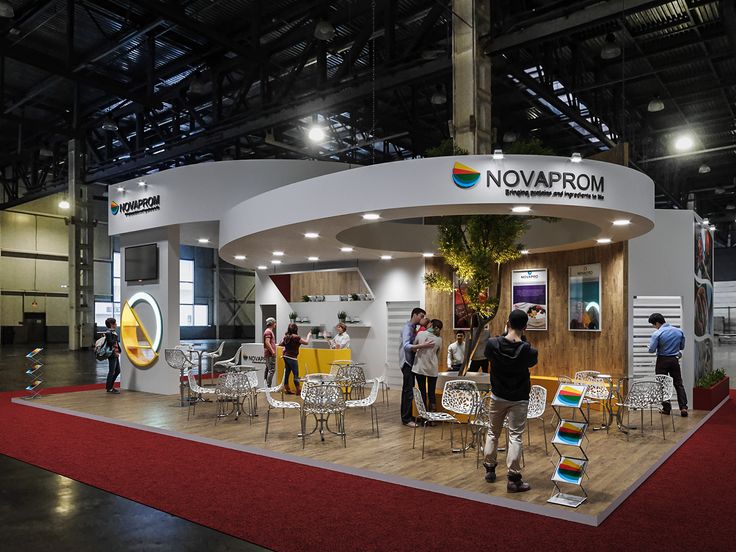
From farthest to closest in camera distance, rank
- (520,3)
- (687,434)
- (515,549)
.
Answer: (520,3), (687,434), (515,549)

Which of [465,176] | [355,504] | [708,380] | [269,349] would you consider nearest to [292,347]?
[269,349]

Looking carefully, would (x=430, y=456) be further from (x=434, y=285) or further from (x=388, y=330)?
(x=388, y=330)

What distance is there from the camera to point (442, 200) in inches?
229

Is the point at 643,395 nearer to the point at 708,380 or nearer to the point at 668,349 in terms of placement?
the point at 668,349

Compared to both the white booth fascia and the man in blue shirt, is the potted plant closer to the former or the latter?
the white booth fascia

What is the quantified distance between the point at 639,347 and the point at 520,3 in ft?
19.8

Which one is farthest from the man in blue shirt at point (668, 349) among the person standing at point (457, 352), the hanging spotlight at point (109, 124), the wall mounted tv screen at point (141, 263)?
the hanging spotlight at point (109, 124)

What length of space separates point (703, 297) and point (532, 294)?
9.62 ft

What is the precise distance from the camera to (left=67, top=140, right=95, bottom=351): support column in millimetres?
19859

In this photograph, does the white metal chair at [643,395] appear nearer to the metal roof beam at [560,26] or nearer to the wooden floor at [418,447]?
the wooden floor at [418,447]

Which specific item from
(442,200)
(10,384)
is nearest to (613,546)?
(442,200)

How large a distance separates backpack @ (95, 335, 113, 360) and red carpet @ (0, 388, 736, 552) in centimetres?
368

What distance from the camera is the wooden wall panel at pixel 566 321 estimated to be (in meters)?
8.92

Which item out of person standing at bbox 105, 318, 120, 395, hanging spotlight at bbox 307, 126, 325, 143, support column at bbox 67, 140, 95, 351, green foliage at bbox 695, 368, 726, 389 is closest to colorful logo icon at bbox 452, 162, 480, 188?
green foliage at bbox 695, 368, 726, 389
